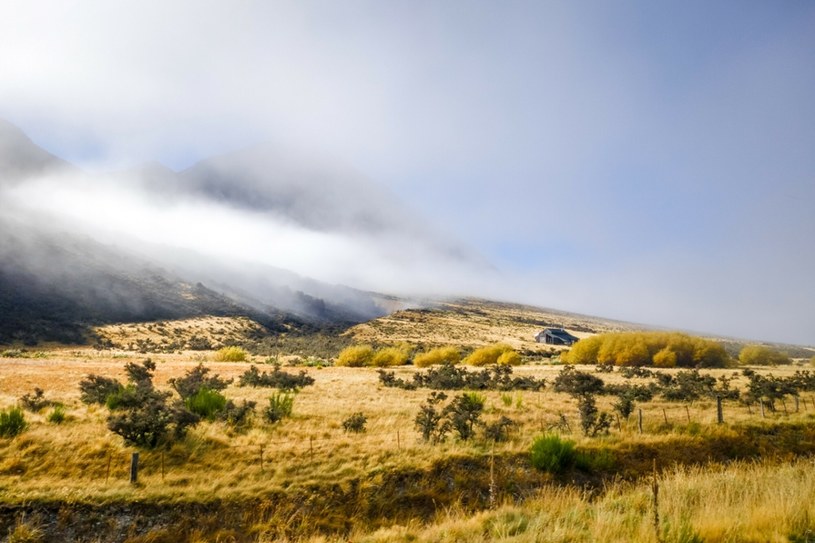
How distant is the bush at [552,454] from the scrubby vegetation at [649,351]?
57611 mm

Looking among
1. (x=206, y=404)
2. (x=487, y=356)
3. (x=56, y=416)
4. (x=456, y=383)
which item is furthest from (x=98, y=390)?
(x=487, y=356)

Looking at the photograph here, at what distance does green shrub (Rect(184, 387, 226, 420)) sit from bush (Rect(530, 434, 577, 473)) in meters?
12.7

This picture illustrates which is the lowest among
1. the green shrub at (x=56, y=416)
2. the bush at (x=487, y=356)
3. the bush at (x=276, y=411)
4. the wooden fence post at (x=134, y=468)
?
the bush at (x=487, y=356)

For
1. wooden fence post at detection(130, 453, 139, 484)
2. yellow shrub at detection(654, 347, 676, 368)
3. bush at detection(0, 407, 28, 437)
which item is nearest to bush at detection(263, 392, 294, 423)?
wooden fence post at detection(130, 453, 139, 484)

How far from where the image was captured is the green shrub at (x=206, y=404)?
17.1m

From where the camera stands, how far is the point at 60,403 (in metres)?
17.9

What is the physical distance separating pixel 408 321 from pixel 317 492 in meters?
128

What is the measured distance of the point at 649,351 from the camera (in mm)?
69312

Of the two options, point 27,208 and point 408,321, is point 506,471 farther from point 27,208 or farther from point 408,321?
point 27,208

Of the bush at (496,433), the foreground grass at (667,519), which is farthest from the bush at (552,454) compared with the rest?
the foreground grass at (667,519)

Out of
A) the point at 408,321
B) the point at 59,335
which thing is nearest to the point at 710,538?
the point at 59,335

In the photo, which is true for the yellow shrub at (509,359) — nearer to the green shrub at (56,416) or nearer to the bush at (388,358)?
the bush at (388,358)

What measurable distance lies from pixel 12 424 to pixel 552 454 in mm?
17469

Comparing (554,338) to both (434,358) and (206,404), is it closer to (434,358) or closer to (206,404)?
(434,358)
